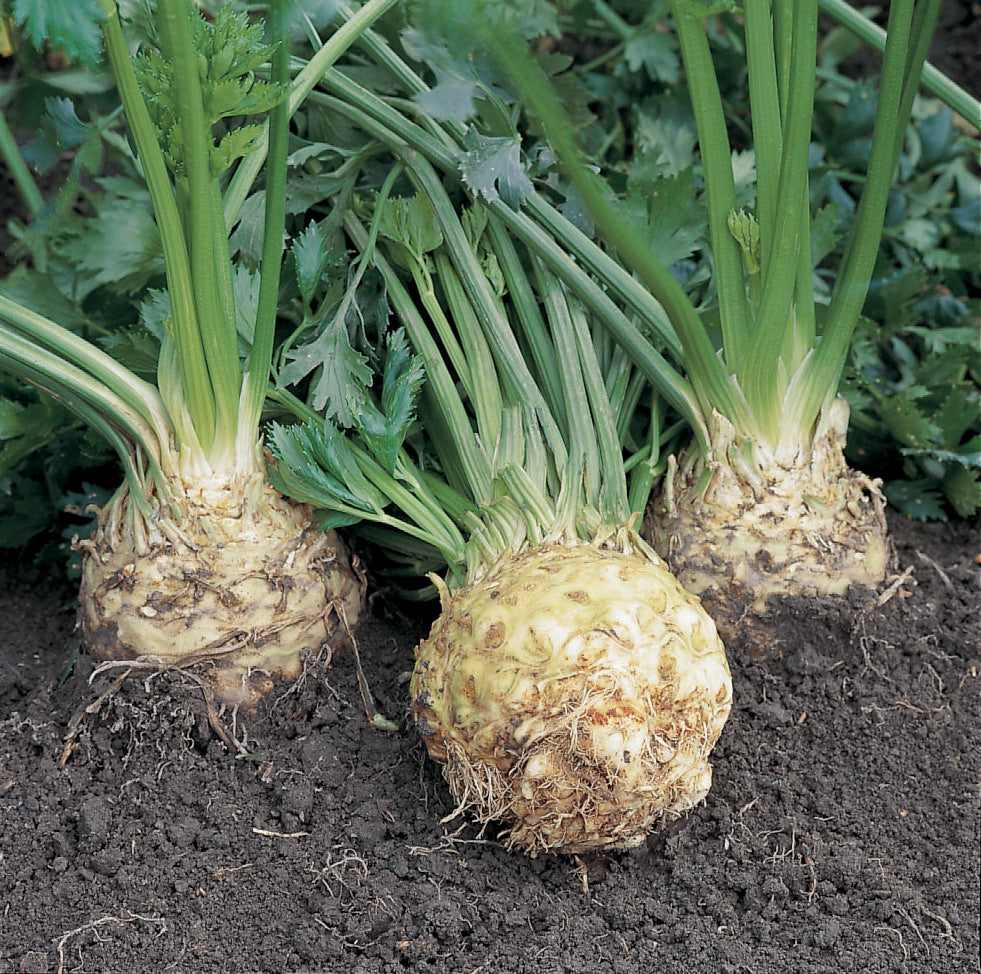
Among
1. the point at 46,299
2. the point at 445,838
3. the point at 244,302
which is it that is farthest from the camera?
the point at 46,299

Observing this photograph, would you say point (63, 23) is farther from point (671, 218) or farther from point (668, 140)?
point (668, 140)

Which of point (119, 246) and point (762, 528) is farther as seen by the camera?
point (119, 246)

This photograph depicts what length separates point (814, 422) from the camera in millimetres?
2055

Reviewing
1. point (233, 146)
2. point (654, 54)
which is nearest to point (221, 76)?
point (233, 146)

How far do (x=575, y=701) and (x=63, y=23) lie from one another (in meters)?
1.22

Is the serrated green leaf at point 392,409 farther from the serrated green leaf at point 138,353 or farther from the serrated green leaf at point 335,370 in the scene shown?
the serrated green leaf at point 138,353

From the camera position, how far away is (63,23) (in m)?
1.40

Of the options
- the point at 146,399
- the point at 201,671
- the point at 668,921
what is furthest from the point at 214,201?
the point at 668,921

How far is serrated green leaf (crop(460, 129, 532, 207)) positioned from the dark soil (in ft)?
3.00

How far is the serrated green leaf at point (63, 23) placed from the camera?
4.57 feet

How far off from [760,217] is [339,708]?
1.22 meters

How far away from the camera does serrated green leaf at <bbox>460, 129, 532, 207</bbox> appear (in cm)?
192

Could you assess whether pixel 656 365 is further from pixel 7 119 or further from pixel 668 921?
pixel 7 119

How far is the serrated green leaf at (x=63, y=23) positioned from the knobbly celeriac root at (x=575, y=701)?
1016mm
